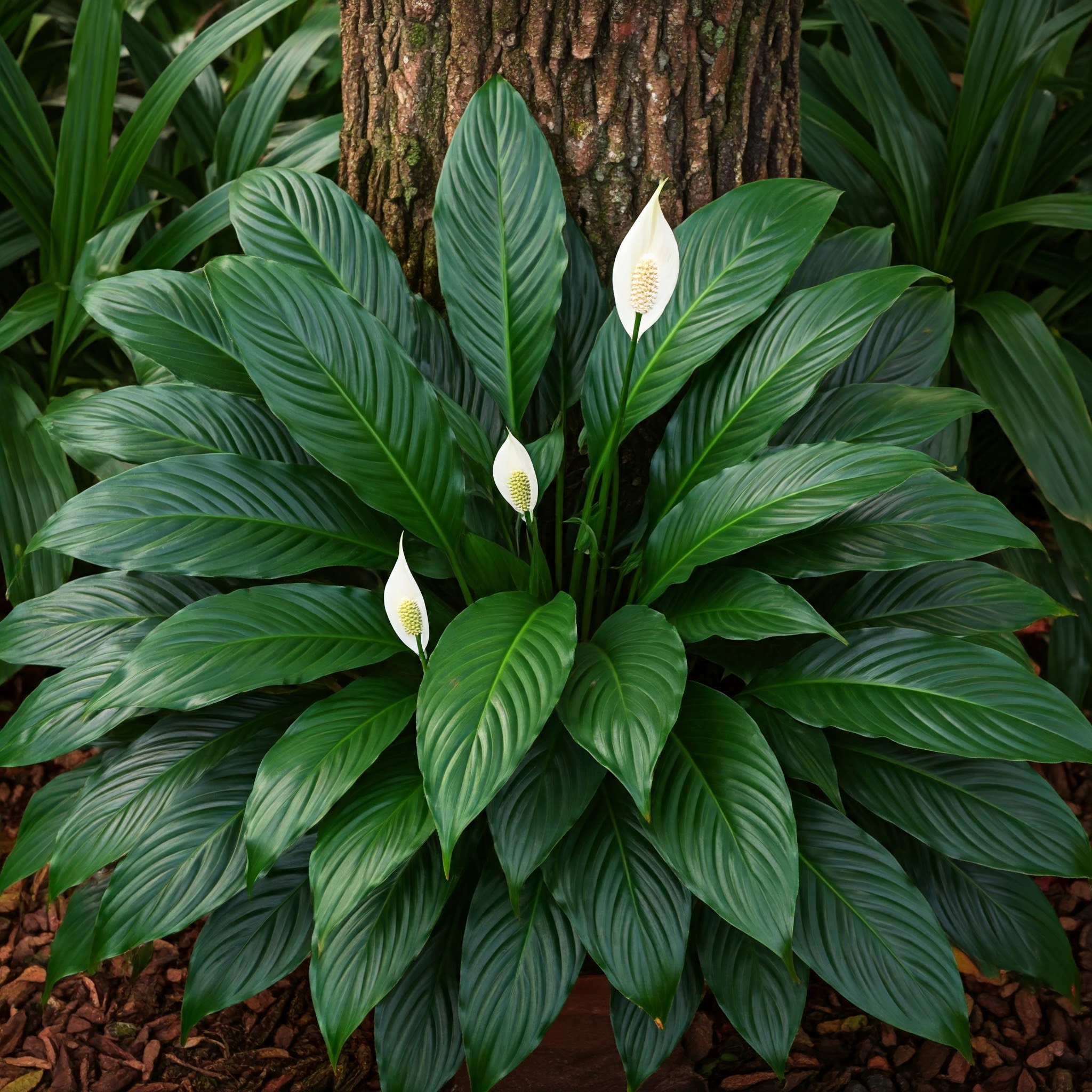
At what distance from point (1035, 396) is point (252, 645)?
1453 millimetres

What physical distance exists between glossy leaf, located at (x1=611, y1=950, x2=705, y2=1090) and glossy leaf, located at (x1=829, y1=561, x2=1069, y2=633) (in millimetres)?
540

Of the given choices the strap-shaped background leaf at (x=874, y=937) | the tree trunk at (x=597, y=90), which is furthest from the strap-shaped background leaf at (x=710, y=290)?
the strap-shaped background leaf at (x=874, y=937)

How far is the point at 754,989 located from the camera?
51.5 inches

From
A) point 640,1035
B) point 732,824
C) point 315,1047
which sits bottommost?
point 315,1047

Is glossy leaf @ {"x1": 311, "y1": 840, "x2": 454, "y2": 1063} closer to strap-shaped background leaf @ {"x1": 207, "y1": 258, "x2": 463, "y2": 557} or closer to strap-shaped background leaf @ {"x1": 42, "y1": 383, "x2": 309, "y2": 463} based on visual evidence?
strap-shaped background leaf @ {"x1": 207, "y1": 258, "x2": 463, "y2": 557}

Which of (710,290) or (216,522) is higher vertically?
(710,290)

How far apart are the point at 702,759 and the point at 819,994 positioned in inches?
30.9

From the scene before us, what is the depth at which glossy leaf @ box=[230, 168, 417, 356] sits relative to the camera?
1.52 metres

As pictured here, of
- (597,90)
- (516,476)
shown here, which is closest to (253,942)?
(516,476)

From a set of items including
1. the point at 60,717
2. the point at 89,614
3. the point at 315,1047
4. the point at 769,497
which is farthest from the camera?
the point at 315,1047

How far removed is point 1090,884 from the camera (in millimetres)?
1945

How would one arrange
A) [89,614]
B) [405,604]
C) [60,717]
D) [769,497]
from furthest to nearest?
[89,614] → [60,717] → [769,497] → [405,604]

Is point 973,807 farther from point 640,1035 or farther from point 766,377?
point 766,377

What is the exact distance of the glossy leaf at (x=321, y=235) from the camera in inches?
59.7
